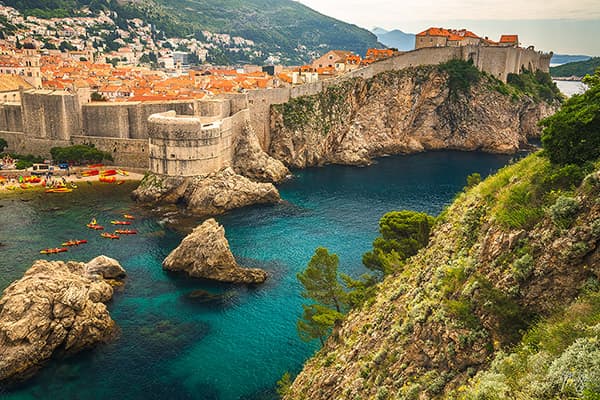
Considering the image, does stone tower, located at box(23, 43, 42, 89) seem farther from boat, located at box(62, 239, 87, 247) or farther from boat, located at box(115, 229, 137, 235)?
boat, located at box(62, 239, 87, 247)

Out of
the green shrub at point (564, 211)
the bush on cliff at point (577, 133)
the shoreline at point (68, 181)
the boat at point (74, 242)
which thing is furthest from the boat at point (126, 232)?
the green shrub at point (564, 211)

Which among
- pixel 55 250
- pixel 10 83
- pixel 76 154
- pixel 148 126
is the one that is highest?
pixel 10 83

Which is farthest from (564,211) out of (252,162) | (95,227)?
(252,162)

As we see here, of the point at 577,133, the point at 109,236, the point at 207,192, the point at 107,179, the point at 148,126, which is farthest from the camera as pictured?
the point at 107,179

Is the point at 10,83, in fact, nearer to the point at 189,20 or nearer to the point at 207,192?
the point at 207,192

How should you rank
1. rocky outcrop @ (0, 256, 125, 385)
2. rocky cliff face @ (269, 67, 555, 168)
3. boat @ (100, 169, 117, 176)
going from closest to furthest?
rocky outcrop @ (0, 256, 125, 385)
boat @ (100, 169, 117, 176)
rocky cliff face @ (269, 67, 555, 168)

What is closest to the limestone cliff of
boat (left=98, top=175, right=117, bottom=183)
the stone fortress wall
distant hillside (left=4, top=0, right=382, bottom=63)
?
the stone fortress wall

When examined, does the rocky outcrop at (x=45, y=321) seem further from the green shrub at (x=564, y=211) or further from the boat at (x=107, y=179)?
the boat at (x=107, y=179)
